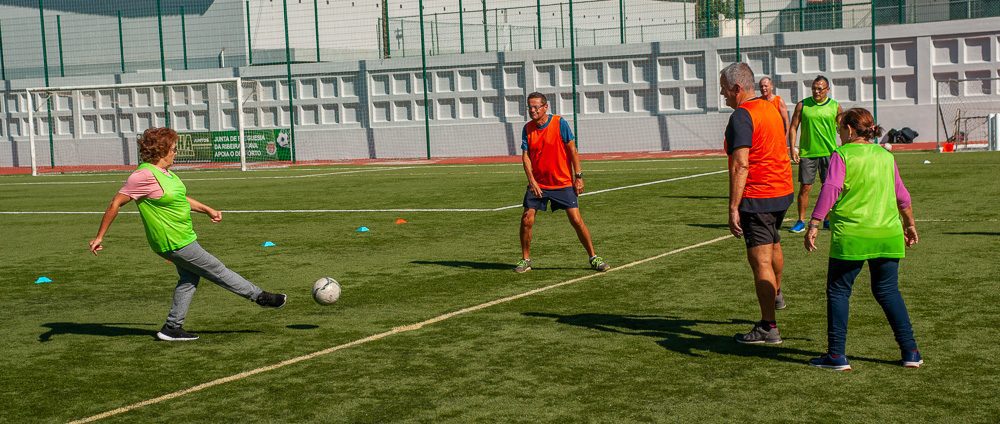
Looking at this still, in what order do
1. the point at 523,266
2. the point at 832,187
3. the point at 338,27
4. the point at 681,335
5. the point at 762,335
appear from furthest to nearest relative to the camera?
the point at 338,27 < the point at 523,266 < the point at 681,335 < the point at 762,335 < the point at 832,187

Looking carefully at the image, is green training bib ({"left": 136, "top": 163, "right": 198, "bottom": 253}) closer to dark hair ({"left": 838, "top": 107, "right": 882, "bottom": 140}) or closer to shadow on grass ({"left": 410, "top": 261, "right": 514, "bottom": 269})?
shadow on grass ({"left": 410, "top": 261, "right": 514, "bottom": 269})

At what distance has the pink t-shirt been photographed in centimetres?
798

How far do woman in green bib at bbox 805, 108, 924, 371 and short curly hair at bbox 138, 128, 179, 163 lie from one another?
14.3ft

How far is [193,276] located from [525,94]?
27694 millimetres

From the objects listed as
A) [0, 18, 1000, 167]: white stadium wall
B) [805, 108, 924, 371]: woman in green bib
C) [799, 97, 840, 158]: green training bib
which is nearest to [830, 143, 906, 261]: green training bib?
[805, 108, 924, 371]: woman in green bib

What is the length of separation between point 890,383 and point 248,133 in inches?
1294

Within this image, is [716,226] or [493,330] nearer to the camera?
[493,330]

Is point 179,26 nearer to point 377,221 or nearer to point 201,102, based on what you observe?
point 201,102

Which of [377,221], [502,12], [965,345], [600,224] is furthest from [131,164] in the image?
[965,345]

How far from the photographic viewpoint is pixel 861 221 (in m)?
6.46

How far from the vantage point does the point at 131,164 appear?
39.3m

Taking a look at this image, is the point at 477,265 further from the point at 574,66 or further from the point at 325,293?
the point at 574,66

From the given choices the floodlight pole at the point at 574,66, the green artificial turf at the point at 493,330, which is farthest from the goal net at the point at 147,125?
the green artificial turf at the point at 493,330

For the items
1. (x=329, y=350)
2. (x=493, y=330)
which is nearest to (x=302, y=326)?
(x=329, y=350)
